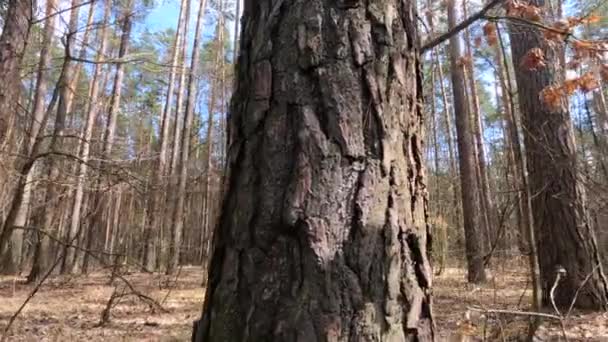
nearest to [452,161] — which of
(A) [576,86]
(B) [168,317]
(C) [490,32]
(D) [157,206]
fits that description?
(D) [157,206]

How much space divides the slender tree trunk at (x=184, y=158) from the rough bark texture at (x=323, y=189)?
873 centimetres

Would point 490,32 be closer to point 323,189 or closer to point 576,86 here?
point 576,86

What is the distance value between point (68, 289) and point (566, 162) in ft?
25.1

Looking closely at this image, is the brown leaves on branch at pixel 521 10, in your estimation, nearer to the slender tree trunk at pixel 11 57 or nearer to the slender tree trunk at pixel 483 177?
the slender tree trunk at pixel 483 177

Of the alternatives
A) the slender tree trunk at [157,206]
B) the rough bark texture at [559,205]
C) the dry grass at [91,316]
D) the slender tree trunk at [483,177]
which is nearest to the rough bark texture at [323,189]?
the dry grass at [91,316]

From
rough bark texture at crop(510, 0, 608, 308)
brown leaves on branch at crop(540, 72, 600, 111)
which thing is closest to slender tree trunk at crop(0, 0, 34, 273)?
brown leaves on branch at crop(540, 72, 600, 111)

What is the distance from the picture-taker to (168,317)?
494cm

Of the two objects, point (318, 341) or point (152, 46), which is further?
point (152, 46)

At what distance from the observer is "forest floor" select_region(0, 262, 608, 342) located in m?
3.08

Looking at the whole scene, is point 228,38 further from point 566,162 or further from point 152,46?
point 566,162

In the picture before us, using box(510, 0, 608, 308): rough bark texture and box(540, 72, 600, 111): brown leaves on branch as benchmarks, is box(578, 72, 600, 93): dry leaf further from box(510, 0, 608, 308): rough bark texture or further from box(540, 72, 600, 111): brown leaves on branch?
box(510, 0, 608, 308): rough bark texture

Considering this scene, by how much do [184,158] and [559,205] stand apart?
9.45 metres

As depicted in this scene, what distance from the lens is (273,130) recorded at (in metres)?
0.90

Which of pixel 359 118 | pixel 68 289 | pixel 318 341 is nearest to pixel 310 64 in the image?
pixel 359 118
